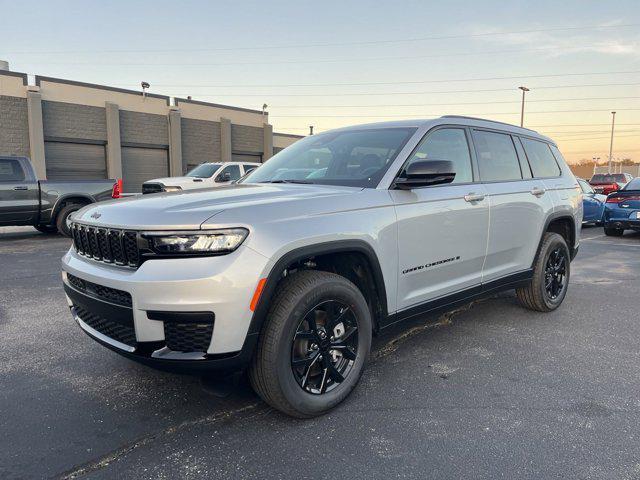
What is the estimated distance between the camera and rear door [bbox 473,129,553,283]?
4.20 metres

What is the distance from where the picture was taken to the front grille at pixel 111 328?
2.61 m

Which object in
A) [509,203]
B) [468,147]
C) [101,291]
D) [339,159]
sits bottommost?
[101,291]

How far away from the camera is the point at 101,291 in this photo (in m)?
2.74

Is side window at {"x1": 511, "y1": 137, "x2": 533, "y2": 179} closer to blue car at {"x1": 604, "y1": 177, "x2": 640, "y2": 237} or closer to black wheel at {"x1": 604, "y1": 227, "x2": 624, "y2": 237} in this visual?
blue car at {"x1": 604, "y1": 177, "x2": 640, "y2": 237}

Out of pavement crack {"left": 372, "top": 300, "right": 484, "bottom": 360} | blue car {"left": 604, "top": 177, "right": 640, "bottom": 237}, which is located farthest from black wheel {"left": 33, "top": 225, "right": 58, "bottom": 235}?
blue car {"left": 604, "top": 177, "right": 640, "bottom": 237}

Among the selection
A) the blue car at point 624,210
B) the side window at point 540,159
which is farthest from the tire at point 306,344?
the blue car at point 624,210

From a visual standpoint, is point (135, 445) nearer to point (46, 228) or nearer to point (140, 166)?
point (46, 228)

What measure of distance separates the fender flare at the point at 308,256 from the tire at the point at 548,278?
Answer: 2.40 m

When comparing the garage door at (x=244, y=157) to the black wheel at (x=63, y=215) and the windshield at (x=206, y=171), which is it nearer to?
the windshield at (x=206, y=171)

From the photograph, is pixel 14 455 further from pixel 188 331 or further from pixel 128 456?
pixel 188 331

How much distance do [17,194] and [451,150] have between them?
960cm

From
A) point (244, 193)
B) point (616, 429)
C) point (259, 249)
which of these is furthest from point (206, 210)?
point (616, 429)

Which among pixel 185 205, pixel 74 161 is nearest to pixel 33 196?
pixel 185 205

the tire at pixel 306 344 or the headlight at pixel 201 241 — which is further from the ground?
the headlight at pixel 201 241
